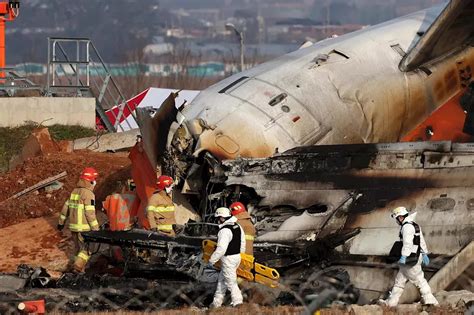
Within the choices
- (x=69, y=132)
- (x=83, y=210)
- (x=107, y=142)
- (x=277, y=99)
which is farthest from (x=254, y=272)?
(x=69, y=132)

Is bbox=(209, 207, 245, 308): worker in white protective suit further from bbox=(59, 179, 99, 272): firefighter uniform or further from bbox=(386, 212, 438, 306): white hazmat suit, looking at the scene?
bbox=(59, 179, 99, 272): firefighter uniform

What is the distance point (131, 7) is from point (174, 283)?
18019 cm

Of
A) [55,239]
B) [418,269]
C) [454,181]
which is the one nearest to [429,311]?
[418,269]

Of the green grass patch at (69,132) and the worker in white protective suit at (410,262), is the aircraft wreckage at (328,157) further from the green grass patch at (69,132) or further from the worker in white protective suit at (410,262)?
the green grass patch at (69,132)

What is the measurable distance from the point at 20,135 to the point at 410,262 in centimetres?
1819

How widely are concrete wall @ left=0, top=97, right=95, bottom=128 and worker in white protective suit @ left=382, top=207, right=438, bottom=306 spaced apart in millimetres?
18621

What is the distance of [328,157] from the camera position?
19812mm

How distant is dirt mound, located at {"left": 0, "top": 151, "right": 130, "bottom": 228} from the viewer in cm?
2606

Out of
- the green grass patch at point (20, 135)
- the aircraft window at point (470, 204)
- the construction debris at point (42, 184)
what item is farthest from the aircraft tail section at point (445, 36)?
the green grass patch at point (20, 135)

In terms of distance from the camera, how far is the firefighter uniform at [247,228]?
1773cm

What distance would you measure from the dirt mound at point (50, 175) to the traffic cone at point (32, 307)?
1028cm

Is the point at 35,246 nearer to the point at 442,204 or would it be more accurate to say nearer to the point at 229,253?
the point at 229,253

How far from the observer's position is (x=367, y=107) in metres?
21.9

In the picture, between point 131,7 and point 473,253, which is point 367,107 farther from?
point 131,7
